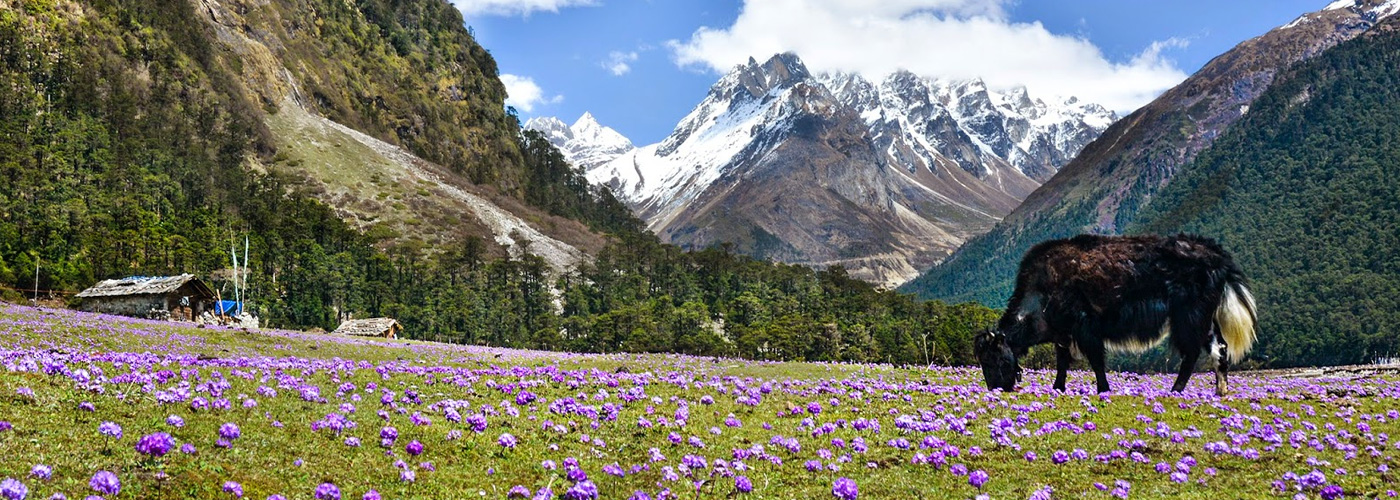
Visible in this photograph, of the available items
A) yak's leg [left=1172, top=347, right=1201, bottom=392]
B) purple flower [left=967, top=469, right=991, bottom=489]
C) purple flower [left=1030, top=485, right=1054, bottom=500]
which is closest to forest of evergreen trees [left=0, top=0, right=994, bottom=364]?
yak's leg [left=1172, top=347, right=1201, bottom=392]

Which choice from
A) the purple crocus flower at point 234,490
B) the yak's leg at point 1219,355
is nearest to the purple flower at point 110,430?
the purple crocus flower at point 234,490

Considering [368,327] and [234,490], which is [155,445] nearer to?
[234,490]

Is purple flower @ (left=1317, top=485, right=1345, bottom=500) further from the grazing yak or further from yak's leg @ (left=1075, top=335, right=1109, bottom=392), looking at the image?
yak's leg @ (left=1075, top=335, right=1109, bottom=392)

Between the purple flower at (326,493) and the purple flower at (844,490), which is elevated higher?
the purple flower at (326,493)

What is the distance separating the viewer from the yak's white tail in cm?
1992

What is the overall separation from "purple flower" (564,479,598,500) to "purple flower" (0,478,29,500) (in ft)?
18.7

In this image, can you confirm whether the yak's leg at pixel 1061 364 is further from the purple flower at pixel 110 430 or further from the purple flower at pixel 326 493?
the purple flower at pixel 110 430

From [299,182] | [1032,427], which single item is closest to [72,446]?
[1032,427]

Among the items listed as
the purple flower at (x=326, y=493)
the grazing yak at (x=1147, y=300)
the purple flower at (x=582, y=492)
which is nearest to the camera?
the purple flower at (x=326, y=493)

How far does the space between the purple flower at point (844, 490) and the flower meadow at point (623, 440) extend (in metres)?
0.04

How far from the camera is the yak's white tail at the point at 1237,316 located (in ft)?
65.4

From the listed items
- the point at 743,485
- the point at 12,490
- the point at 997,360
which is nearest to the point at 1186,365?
the point at 997,360

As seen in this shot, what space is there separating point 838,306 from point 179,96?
146132 mm

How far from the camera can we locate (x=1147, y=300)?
20281 mm
